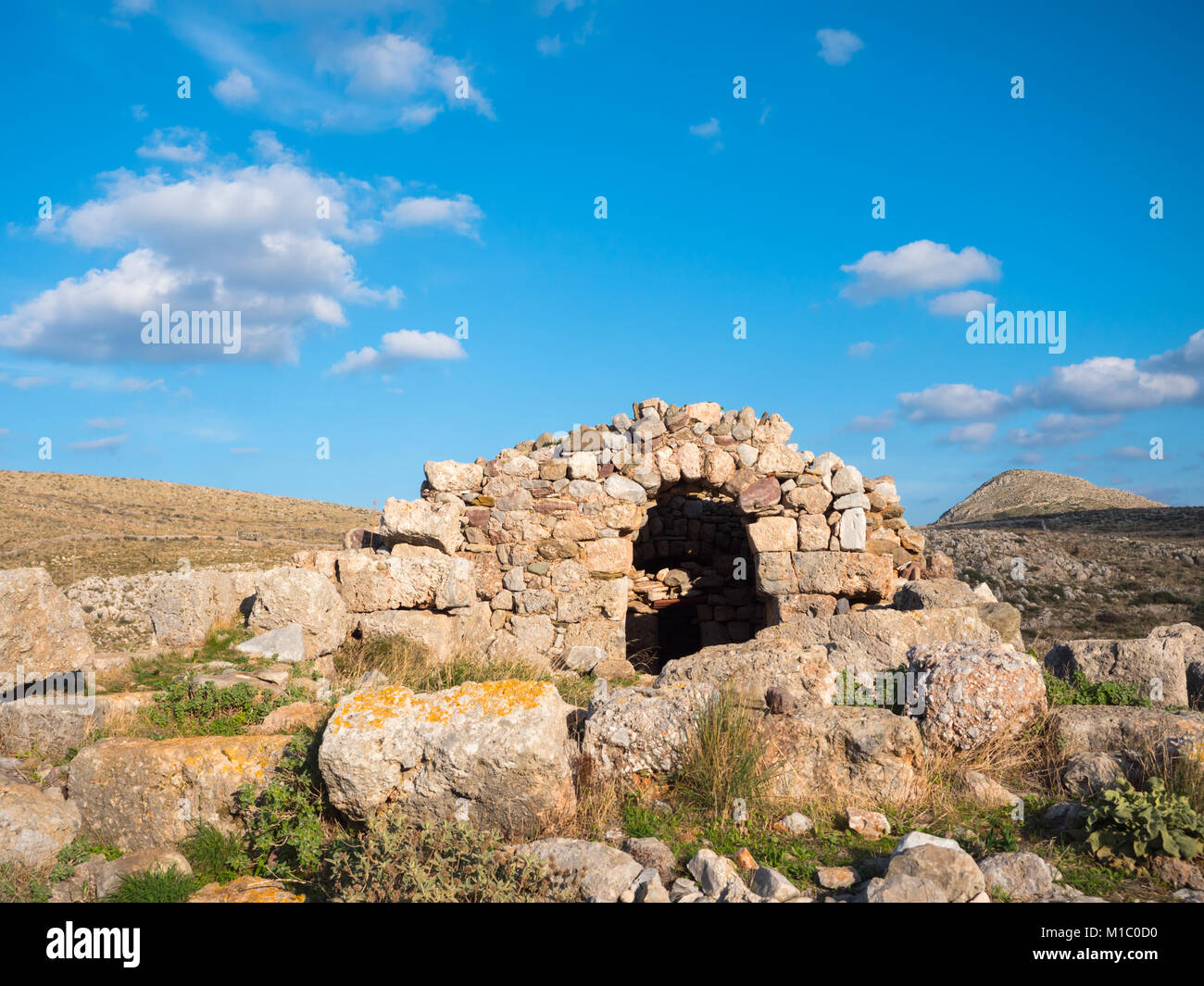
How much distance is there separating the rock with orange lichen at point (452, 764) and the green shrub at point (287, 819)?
0.67 ft

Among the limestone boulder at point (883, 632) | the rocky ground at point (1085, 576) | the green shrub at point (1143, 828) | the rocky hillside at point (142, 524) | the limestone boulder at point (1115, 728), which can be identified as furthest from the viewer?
the rocky hillside at point (142, 524)

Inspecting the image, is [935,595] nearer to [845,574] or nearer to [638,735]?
[845,574]

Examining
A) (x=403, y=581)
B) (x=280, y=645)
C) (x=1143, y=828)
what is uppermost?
(x=403, y=581)

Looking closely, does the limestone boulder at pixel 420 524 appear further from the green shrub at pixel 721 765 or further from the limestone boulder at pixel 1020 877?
the limestone boulder at pixel 1020 877

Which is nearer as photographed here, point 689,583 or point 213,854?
point 213,854

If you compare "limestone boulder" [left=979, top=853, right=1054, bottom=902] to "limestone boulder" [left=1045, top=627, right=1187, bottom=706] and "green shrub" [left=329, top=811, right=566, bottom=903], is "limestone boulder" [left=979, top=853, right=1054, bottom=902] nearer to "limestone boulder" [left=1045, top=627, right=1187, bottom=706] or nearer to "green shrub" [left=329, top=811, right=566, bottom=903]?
"green shrub" [left=329, top=811, right=566, bottom=903]

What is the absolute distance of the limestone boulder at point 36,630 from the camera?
17.0 ft

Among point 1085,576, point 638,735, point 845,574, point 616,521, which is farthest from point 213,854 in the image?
point 1085,576

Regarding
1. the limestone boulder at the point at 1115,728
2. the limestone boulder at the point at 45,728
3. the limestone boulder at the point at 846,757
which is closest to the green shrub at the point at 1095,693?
the limestone boulder at the point at 1115,728

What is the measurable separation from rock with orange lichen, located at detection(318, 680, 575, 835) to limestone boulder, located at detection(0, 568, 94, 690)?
8.60 feet

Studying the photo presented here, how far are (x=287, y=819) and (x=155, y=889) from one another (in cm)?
61

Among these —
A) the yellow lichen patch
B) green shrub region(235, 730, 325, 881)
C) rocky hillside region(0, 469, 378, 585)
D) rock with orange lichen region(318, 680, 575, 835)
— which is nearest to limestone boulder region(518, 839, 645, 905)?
rock with orange lichen region(318, 680, 575, 835)

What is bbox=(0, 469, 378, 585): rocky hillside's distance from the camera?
841 inches

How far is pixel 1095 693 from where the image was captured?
587cm
